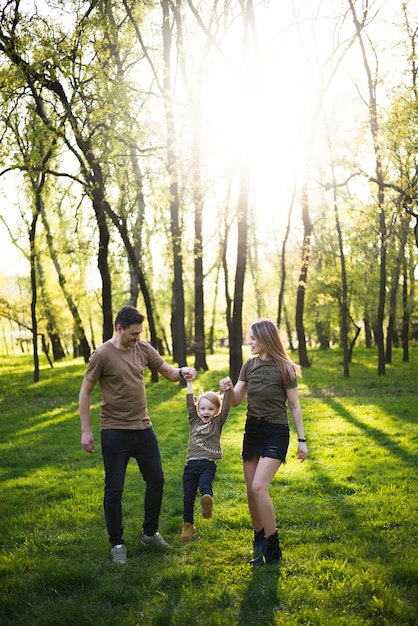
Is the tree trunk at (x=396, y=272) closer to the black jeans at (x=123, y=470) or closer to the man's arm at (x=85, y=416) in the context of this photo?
the black jeans at (x=123, y=470)

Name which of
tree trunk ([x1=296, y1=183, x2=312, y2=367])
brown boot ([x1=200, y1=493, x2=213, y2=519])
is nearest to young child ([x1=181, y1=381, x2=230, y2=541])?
brown boot ([x1=200, y1=493, x2=213, y2=519])

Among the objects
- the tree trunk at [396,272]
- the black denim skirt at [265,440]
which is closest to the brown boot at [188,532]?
the black denim skirt at [265,440]

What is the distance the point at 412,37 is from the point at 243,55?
732 cm

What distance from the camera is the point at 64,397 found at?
2183 cm

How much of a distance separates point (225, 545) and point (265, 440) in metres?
1.34

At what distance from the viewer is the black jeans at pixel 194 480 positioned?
19.1ft

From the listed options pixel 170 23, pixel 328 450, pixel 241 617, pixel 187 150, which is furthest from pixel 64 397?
pixel 241 617

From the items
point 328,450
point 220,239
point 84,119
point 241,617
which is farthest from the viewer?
point 220,239

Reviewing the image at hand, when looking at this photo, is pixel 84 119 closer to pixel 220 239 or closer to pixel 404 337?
pixel 220 239

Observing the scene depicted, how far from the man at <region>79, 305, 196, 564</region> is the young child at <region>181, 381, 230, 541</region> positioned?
336 mm

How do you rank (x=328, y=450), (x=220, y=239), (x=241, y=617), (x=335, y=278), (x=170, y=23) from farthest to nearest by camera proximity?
(x=220, y=239)
(x=335, y=278)
(x=170, y=23)
(x=328, y=450)
(x=241, y=617)

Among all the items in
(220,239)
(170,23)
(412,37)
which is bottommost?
(220,239)

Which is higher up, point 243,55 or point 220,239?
point 243,55

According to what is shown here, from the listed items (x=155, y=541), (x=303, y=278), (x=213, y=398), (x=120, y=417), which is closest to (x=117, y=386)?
(x=120, y=417)
